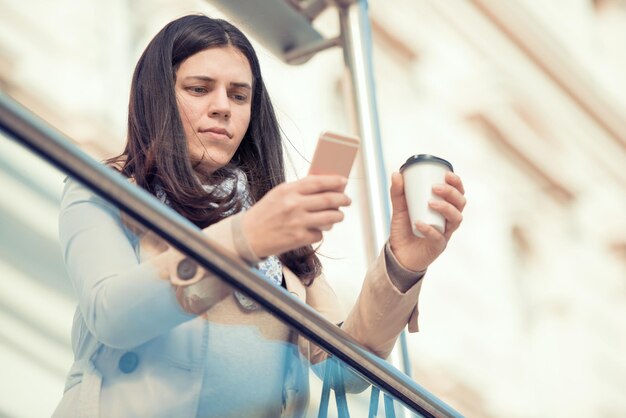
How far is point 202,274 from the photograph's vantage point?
1418 millimetres

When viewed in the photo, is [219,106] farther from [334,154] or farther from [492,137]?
[492,137]

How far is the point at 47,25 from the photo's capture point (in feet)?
18.9

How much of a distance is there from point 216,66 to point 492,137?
751cm

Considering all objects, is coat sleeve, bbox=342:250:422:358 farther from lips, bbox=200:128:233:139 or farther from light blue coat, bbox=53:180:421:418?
lips, bbox=200:128:233:139

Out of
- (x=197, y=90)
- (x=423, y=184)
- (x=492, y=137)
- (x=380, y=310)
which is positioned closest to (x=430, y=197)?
(x=423, y=184)

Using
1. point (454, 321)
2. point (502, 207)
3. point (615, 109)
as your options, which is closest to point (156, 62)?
point (454, 321)

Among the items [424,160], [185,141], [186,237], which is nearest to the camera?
[186,237]

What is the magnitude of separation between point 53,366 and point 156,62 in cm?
54

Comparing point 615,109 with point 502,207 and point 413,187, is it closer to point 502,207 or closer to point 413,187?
point 502,207

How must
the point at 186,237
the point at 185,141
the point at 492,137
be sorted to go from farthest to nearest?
the point at 492,137 → the point at 185,141 → the point at 186,237

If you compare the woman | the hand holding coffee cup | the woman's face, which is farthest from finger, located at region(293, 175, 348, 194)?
the woman's face

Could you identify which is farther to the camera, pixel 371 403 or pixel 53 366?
pixel 371 403

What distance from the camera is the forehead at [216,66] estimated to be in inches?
73.6

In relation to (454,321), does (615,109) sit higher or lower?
higher
